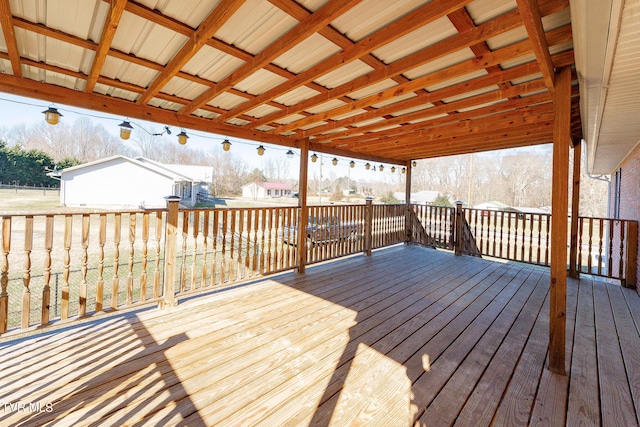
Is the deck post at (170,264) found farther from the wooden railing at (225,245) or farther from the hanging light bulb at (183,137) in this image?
the hanging light bulb at (183,137)

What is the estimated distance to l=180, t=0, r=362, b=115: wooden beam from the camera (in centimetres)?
150

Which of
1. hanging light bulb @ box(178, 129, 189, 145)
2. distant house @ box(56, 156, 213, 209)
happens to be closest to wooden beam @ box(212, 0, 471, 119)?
hanging light bulb @ box(178, 129, 189, 145)

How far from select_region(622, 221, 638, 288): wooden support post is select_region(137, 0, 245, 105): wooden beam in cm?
573

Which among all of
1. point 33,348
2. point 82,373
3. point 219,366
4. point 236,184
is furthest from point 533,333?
point 236,184

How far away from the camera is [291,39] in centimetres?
180

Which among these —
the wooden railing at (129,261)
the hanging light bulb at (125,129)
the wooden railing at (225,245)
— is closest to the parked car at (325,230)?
the wooden railing at (225,245)

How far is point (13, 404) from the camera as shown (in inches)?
63.4

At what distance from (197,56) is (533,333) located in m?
3.90

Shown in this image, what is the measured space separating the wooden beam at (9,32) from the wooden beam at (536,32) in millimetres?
2736

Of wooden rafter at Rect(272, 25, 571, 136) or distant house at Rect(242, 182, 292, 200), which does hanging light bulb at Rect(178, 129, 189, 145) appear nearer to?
wooden rafter at Rect(272, 25, 571, 136)

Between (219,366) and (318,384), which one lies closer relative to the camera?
(318,384)

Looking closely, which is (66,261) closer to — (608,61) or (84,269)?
(84,269)

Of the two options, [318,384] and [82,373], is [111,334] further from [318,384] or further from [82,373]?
[318,384]

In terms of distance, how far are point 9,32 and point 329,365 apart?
310 cm
